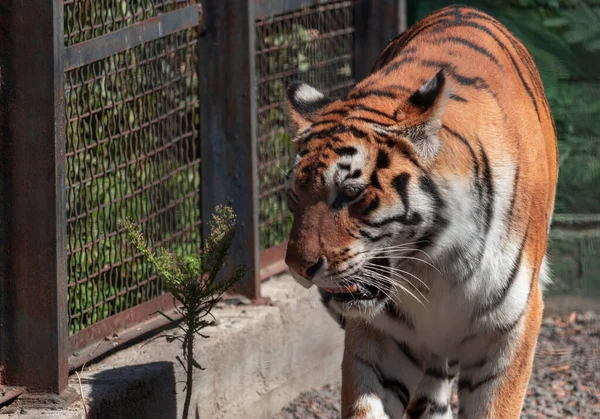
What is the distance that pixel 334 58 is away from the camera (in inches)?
235

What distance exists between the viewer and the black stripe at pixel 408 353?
380 cm

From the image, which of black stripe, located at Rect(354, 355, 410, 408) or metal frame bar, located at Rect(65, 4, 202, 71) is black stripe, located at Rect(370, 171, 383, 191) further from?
metal frame bar, located at Rect(65, 4, 202, 71)

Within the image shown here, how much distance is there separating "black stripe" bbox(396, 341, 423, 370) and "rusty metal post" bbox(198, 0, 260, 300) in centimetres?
114

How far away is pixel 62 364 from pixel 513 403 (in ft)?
4.77

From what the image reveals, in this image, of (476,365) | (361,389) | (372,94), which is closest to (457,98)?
(372,94)

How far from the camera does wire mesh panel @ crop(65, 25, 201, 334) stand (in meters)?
3.91

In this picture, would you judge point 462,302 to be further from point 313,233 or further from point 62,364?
point 62,364

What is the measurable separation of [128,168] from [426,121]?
1.34 meters

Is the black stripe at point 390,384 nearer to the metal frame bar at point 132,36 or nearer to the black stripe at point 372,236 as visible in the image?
the black stripe at point 372,236

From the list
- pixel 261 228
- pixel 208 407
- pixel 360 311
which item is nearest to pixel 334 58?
pixel 261 228

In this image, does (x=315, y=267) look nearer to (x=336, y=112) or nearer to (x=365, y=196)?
(x=365, y=196)

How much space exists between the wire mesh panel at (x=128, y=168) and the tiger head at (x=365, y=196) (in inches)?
35.7

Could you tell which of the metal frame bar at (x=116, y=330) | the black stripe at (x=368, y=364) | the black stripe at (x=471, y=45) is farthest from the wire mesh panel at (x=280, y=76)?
the black stripe at (x=368, y=364)

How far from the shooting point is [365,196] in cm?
323
